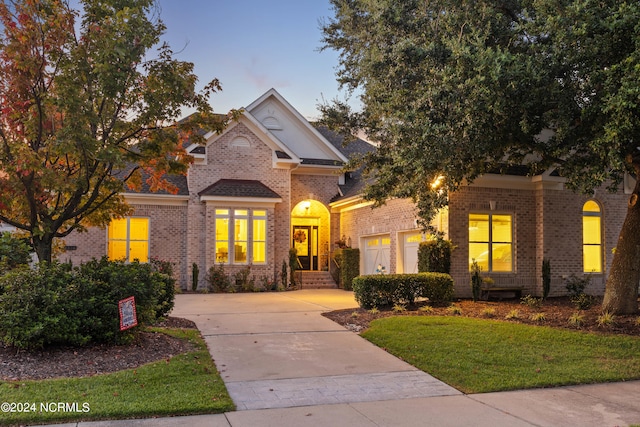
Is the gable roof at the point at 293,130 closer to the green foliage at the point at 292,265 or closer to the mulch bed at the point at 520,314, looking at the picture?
the green foliage at the point at 292,265

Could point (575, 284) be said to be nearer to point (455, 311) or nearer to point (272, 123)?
point (455, 311)

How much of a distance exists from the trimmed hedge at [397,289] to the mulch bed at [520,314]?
0.85 feet

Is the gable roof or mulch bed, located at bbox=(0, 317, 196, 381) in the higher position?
the gable roof

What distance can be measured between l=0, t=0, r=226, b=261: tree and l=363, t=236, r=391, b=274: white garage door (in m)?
11.6

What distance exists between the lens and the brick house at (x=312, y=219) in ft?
56.7

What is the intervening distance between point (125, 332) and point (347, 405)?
157 inches

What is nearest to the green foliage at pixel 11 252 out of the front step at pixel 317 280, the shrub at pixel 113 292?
the shrub at pixel 113 292

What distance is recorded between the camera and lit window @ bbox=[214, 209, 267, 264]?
70.4 ft

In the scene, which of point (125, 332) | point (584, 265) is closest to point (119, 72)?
point (125, 332)

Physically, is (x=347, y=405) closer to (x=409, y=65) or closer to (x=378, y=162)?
(x=409, y=65)

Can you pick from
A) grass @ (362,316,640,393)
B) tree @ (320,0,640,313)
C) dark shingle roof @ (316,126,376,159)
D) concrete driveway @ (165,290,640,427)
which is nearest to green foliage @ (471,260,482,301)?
tree @ (320,0,640,313)

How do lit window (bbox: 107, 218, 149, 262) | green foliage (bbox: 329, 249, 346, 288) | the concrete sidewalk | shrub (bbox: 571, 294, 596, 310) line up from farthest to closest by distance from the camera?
green foliage (bbox: 329, 249, 346, 288), lit window (bbox: 107, 218, 149, 262), shrub (bbox: 571, 294, 596, 310), the concrete sidewalk

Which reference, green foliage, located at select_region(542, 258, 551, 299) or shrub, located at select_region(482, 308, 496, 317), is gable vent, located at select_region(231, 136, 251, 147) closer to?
green foliage, located at select_region(542, 258, 551, 299)

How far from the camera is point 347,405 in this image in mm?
6711
